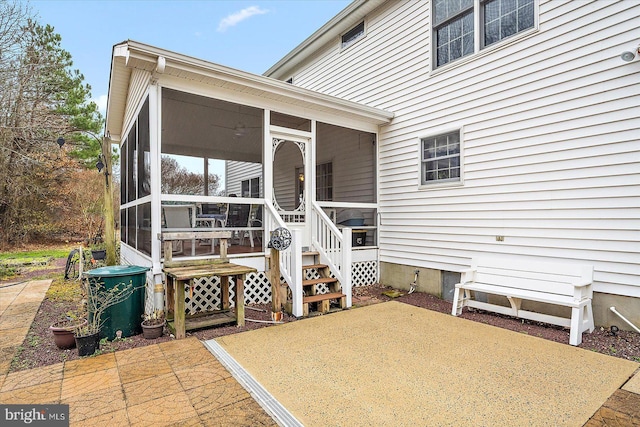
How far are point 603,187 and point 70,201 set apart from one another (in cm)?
1811

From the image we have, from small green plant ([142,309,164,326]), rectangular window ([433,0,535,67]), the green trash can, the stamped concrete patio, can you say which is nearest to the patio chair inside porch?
the green trash can

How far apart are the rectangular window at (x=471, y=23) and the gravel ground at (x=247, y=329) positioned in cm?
411

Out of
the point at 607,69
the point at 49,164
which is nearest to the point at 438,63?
the point at 607,69

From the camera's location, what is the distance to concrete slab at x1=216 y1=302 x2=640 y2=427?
237 cm

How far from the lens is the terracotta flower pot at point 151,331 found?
382cm

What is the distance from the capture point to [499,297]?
5.07m

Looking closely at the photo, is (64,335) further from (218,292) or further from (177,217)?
(177,217)

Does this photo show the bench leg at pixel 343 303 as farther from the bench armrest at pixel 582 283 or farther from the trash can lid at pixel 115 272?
the bench armrest at pixel 582 283

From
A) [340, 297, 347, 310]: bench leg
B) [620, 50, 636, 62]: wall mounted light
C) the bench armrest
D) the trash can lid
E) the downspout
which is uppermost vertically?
[620, 50, 636, 62]: wall mounted light

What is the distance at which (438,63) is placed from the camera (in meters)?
6.11

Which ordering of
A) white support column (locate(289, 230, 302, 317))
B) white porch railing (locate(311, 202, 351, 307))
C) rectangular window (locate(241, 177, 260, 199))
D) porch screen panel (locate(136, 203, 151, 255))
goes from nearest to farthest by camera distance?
1. white support column (locate(289, 230, 302, 317))
2. porch screen panel (locate(136, 203, 151, 255))
3. white porch railing (locate(311, 202, 351, 307))
4. rectangular window (locate(241, 177, 260, 199))

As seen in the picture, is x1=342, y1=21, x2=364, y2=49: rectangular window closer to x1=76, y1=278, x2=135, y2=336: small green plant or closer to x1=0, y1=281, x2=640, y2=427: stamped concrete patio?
x1=0, y1=281, x2=640, y2=427: stamped concrete patio

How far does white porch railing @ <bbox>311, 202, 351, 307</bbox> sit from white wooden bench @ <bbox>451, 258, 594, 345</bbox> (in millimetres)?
1615

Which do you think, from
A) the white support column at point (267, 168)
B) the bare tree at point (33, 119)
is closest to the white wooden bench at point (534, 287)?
the white support column at point (267, 168)
